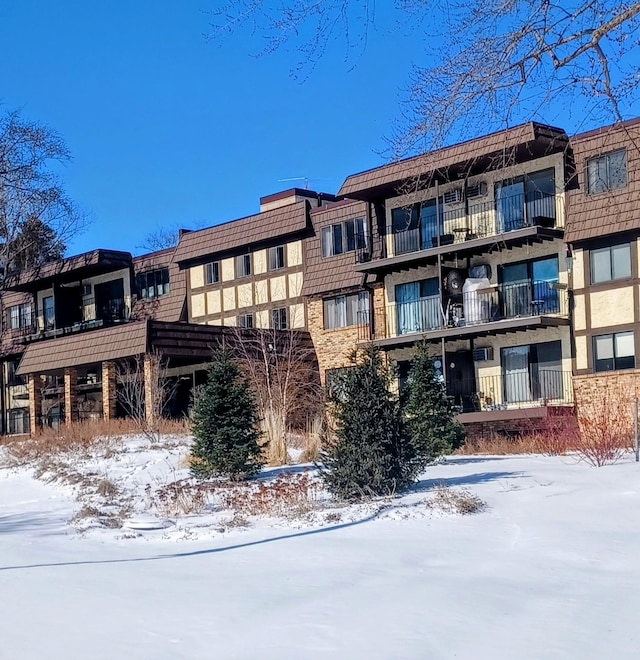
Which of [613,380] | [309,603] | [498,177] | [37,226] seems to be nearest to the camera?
[309,603]

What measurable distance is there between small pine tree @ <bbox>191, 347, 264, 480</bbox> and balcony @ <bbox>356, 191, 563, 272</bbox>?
1015 centimetres

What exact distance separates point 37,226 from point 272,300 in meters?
14.3

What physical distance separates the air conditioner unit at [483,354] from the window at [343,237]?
20.1ft

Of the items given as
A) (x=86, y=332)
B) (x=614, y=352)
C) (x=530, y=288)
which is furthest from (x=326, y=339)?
(x=614, y=352)

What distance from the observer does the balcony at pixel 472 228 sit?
29.7m

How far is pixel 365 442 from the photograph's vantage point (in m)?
15.1

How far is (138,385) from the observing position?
108 ft

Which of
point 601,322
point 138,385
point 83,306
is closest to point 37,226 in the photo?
point 83,306

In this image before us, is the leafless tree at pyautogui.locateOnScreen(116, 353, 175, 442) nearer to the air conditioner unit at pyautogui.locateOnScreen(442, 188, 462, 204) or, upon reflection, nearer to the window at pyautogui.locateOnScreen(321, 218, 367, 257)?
the window at pyautogui.locateOnScreen(321, 218, 367, 257)

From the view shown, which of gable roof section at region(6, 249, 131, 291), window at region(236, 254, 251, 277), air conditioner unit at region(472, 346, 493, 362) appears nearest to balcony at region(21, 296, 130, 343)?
gable roof section at region(6, 249, 131, 291)

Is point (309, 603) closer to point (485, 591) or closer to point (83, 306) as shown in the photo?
point (485, 591)

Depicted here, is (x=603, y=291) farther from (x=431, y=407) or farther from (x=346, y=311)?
(x=346, y=311)

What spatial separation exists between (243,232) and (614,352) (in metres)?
16.8

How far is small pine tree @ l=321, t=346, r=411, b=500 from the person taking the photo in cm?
1491
